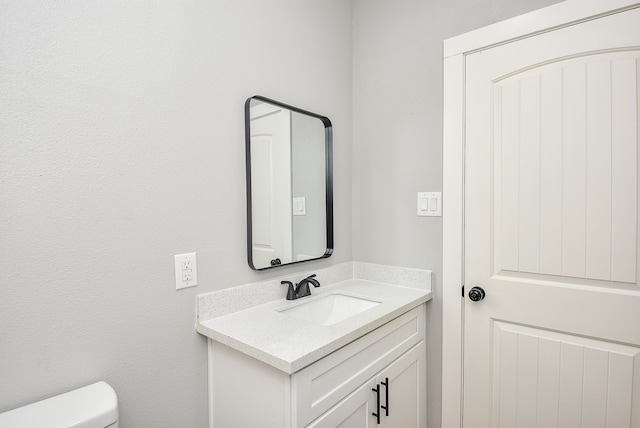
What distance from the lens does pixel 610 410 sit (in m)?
1.22

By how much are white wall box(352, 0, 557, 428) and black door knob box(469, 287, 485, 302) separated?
154 mm

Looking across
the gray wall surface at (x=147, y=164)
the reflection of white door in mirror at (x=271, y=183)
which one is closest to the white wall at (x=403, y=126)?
the gray wall surface at (x=147, y=164)

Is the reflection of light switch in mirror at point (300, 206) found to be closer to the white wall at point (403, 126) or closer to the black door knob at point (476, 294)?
the white wall at point (403, 126)

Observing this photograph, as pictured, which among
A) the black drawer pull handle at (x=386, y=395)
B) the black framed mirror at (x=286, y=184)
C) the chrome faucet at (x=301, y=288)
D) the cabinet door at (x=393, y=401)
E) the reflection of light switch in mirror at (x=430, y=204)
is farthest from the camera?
the reflection of light switch in mirror at (x=430, y=204)

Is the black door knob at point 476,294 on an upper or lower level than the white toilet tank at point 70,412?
upper

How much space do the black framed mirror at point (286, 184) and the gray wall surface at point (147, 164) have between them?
57 millimetres

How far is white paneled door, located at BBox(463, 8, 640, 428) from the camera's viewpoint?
3.88 ft

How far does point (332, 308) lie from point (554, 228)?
1003 mm

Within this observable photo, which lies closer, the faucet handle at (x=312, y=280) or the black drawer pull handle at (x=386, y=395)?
the black drawer pull handle at (x=386, y=395)

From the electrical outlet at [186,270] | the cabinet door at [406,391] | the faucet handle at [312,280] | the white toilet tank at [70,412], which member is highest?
the electrical outlet at [186,270]

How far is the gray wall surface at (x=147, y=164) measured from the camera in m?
0.86

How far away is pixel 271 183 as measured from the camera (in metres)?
1.45

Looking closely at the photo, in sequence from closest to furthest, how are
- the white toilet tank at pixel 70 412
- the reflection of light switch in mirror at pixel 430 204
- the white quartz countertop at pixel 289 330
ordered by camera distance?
1. the white toilet tank at pixel 70 412
2. the white quartz countertop at pixel 289 330
3. the reflection of light switch in mirror at pixel 430 204

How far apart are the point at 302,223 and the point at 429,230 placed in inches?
24.5
